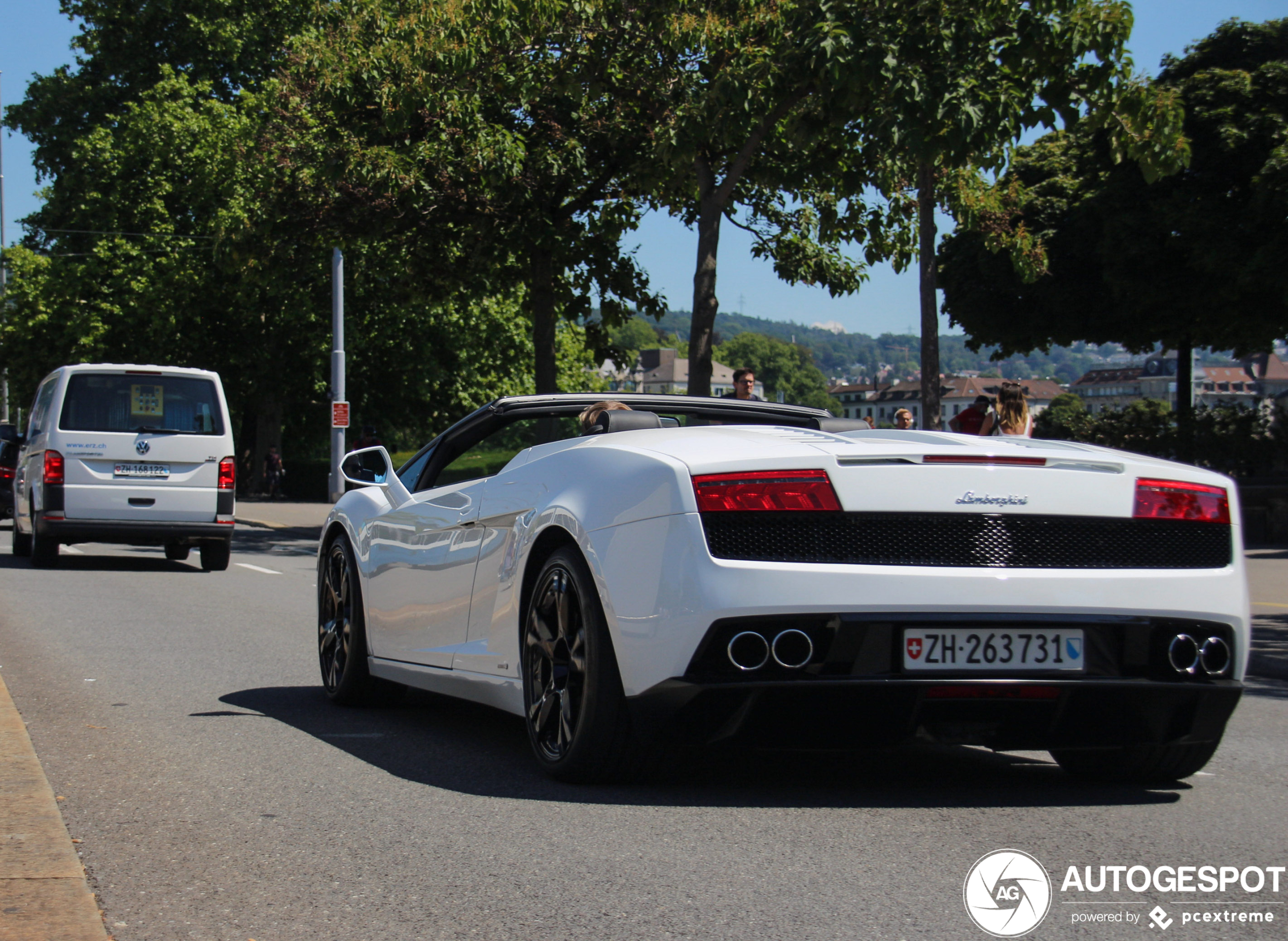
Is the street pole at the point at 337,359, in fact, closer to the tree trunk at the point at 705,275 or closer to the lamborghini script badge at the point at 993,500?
the tree trunk at the point at 705,275

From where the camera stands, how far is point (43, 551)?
1712cm

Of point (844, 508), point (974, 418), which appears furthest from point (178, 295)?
point (844, 508)

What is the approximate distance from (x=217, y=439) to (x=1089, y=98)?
9.78 metres

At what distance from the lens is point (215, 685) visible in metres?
7.99

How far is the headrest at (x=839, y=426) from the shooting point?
5.90 meters

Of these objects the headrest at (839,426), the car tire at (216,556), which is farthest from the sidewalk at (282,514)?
the headrest at (839,426)

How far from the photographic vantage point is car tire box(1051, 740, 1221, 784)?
5.14m

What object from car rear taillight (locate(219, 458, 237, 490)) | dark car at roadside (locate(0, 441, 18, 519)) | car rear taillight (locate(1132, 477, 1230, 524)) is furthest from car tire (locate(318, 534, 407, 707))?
dark car at roadside (locate(0, 441, 18, 519))

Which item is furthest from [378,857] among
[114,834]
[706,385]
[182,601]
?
[706,385]

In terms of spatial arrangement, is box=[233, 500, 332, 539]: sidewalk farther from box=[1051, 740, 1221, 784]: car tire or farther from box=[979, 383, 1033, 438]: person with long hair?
box=[1051, 740, 1221, 784]: car tire

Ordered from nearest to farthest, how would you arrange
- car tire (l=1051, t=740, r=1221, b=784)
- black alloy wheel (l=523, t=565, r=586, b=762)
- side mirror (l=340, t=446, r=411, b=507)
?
black alloy wheel (l=523, t=565, r=586, b=762), car tire (l=1051, t=740, r=1221, b=784), side mirror (l=340, t=446, r=411, b=507)

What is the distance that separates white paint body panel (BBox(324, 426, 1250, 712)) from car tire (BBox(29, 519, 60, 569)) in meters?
13.3

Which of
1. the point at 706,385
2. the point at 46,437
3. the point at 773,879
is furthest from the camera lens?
the point at 706,385

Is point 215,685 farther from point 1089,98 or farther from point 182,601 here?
point 1089,98
